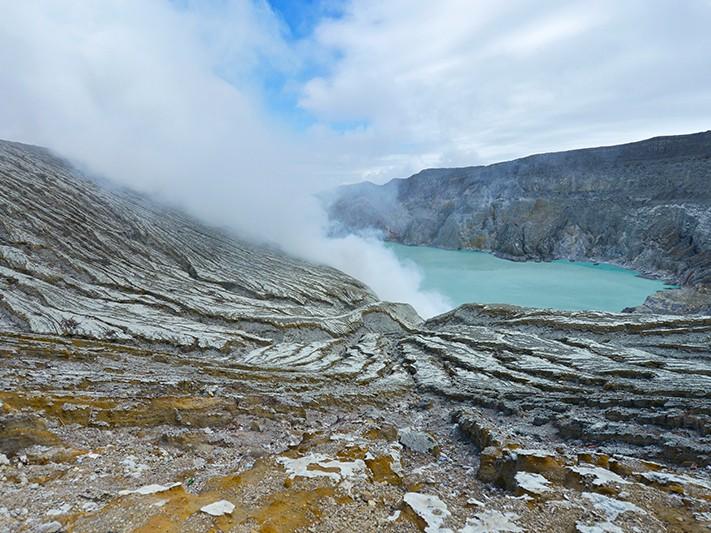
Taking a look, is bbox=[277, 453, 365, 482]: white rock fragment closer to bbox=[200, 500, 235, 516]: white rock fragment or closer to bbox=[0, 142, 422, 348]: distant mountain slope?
bbox=[200, 500, 235, 516]: white rock fragment

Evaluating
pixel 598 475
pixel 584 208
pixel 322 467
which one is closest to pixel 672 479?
pixel 598 475

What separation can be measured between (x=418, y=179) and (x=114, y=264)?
438ft

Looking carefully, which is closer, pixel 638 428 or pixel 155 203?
pixel 638 428

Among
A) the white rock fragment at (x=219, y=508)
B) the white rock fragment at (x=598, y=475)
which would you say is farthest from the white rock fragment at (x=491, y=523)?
the white rock fragment at (x=219, y=508)

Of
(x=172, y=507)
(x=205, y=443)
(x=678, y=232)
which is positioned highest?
(x=678, y=232)

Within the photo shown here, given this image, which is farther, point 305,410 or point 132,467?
point 305,410

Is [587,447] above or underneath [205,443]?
underneath

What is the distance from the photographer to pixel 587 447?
13.5 metres

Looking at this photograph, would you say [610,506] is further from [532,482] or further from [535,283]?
[535,283]

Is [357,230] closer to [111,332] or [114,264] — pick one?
[114,264]

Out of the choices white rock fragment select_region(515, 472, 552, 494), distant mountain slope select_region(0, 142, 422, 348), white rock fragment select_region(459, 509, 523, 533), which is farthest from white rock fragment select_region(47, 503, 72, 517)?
distant mountain slope select_region(0, 142, 422, 348)

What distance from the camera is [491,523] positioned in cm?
781

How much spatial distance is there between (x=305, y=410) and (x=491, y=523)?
10482 millimetres

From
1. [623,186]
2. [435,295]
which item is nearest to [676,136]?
[623,186]
